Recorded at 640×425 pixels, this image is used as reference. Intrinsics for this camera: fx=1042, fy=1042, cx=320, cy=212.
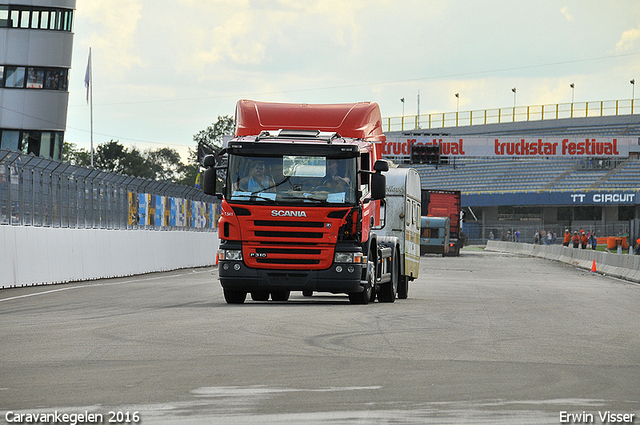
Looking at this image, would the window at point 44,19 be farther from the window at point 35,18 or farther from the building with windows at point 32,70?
the window at point 35,18

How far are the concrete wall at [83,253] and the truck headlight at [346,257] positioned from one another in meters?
8.79

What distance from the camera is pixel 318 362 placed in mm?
9344

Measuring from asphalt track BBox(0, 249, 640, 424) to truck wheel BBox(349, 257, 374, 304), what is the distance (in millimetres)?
303

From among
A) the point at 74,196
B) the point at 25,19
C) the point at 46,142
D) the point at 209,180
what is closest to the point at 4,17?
the point at 25,19

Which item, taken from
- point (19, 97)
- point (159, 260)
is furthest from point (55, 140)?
point (159, 260)

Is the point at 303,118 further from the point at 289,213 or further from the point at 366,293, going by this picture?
the point at 366,293

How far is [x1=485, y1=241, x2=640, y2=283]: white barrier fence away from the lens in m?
33.5

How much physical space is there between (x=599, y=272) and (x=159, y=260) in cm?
1650

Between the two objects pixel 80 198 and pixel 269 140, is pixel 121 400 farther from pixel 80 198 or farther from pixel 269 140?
pixel 80 198

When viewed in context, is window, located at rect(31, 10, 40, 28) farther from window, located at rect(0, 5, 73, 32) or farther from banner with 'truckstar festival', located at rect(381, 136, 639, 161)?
banner with 'truckstar festival', located at rect(381, 136, 639, 161)

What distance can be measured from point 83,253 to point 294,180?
39.4 ft

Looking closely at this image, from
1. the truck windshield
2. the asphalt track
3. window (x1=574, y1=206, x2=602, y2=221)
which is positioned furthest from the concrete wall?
window (x1=574, y1=206, x2=602, y2=221)

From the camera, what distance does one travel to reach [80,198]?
1091 inches

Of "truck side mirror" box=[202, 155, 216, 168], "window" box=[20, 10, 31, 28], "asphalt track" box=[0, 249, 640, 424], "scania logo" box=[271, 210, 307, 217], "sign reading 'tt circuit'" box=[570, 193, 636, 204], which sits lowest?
"asphalt track" box=[0, 249, 640, 424]
